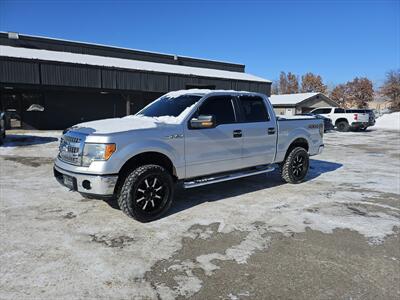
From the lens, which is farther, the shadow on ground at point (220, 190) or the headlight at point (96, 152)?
the shadow on ground at point (220, 190)

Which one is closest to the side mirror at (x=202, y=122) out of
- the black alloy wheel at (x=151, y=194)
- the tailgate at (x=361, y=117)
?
the black alloy wheel at (x=151, y=194)

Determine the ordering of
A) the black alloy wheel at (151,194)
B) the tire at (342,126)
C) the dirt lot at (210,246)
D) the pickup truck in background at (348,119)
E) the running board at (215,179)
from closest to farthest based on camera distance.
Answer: the dirt lot at (210,246) → the black alloy wheel at (151,194) → the running board at (215,179) → the pickup truck in background at (348,119) → the tire at (342,126)

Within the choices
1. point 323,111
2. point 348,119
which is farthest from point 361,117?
point 323,111

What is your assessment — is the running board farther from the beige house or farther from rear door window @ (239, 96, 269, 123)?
the beige house

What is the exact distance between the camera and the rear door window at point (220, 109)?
236 inches

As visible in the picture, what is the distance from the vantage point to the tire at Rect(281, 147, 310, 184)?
24.7ft

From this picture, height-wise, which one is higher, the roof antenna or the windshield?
the roof antenna

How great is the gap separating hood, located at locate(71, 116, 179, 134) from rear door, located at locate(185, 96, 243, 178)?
1.36 feet

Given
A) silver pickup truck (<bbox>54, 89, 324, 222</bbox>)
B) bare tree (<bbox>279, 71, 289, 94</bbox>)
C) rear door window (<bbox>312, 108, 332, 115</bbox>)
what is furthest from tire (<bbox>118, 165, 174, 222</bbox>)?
bare tree (<bbox>279, 71, 289, 94</bbox>)

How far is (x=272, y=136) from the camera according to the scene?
701cm

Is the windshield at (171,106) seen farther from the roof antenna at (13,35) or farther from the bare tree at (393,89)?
the bare tree at (393,89)

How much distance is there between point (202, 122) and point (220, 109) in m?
0.89

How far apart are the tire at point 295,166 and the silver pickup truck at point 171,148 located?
3 centimetres

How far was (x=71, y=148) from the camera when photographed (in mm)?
5023
